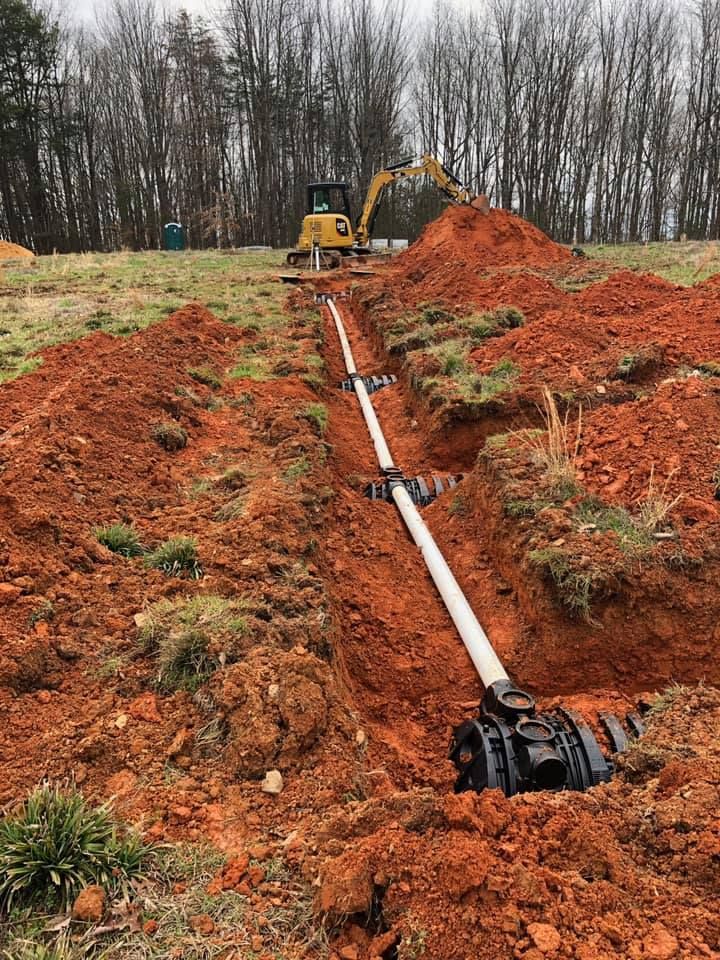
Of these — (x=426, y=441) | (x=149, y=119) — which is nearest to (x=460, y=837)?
(x=426, y=441)

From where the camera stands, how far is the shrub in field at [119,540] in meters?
3.97

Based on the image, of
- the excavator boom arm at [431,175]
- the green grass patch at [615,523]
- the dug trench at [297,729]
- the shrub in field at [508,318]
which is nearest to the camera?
the dug trench at [297,729]

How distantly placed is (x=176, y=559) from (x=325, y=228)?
20.2 meters

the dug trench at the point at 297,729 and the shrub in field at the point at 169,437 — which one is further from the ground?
the shrub in field at the point at 169,437

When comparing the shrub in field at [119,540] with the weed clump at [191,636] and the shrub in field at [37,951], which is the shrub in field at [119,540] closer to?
the weed clump at [191,636]

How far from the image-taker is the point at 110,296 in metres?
14.2

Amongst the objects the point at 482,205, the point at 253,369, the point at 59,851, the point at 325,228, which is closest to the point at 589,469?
the point at 59,851

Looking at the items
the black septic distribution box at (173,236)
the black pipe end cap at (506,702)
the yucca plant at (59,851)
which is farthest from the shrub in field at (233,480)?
the black septic distribution box at (173,236)

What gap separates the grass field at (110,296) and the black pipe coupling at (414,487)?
487cm

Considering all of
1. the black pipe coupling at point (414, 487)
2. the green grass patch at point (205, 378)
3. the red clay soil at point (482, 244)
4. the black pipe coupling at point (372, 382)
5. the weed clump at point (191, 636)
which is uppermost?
the red clay soil at point (482, 244)

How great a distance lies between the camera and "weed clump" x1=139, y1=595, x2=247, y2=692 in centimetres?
289

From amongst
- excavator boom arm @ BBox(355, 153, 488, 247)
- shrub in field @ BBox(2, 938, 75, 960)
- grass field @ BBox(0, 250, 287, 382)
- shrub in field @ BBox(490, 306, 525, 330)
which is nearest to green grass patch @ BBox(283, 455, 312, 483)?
shrub in field @ BBox(2, 938, 75, 960)

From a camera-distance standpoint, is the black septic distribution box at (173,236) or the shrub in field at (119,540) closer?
the shrub in field at (119,540)

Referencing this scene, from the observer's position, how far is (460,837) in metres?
2.04
